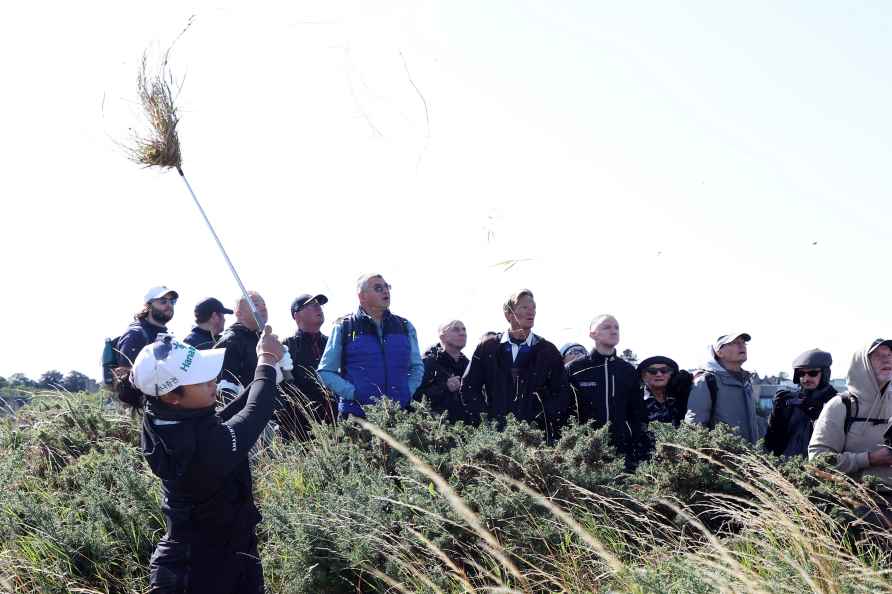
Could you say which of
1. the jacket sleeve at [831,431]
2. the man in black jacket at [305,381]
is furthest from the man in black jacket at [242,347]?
the jacket sleeve at [831,431]

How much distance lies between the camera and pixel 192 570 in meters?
4.34

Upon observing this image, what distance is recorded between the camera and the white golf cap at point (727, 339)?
709 centimetres

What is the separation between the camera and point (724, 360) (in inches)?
280

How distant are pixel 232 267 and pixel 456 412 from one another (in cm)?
308

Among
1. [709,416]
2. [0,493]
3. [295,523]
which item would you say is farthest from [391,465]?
[0,493]

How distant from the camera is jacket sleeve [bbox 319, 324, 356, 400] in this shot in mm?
7344

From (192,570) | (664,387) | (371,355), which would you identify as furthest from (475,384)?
(192,570)

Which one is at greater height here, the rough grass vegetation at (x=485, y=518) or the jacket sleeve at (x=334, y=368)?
the jacket sleeve at (x=334, y=368)

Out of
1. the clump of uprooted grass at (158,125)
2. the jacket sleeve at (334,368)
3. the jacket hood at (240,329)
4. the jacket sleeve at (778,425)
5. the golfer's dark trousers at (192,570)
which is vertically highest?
the clump of uprooted grass at (158,125)

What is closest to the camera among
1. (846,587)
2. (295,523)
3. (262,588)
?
(846,587)

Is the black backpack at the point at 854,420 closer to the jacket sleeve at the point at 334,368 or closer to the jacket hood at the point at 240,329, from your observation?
the jacket sleeve at the point at 334,368

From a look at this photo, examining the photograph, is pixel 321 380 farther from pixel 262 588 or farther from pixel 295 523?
pixel 262 588

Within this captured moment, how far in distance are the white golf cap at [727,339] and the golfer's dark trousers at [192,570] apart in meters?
4.20

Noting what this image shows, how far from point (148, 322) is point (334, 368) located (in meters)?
2.39
